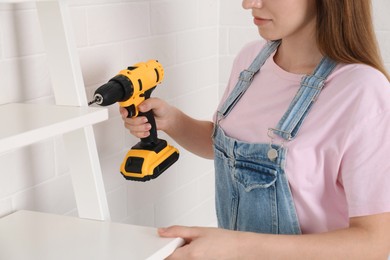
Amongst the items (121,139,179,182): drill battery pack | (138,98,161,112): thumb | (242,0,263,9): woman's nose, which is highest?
(242,0,263,9): woman's nose

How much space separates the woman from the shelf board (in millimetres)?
227

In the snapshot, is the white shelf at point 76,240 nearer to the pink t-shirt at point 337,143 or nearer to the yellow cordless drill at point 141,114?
the yellow cordless drill at point 141,114

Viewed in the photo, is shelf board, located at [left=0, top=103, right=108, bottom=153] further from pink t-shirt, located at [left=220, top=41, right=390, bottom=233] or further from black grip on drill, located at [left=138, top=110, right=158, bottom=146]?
pink t-shirt, located at [left=220, top=41, right=390, bottom=233]

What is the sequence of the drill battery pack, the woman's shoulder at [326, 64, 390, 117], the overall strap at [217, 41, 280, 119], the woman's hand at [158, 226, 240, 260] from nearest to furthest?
the woman's hand at [158, 226, 240, 260]
the woman's shoulder at [326, 64, 390, 117]
the drill battery pack
the overall strap at [217, 41, 280, 119]

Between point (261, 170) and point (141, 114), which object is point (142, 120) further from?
point (261, 170)

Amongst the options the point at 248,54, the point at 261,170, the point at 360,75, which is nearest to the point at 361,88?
the point at 360,75

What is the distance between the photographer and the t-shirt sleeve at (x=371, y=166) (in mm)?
1114

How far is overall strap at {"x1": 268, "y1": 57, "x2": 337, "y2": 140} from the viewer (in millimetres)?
1204

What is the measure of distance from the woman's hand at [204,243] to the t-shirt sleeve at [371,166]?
239mm

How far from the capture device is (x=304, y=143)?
119 centimetres

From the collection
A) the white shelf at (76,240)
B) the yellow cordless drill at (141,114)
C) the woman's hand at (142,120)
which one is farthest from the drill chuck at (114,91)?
the white shelf at (76,240)

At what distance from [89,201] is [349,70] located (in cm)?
56

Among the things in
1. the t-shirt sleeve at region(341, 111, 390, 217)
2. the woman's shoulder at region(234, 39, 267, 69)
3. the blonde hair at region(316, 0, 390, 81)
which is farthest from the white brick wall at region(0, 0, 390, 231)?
the t-shirt sleeve at region(341, 111, 390, 217)

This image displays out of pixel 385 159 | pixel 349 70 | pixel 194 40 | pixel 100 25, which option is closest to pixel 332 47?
pixel 349 70
